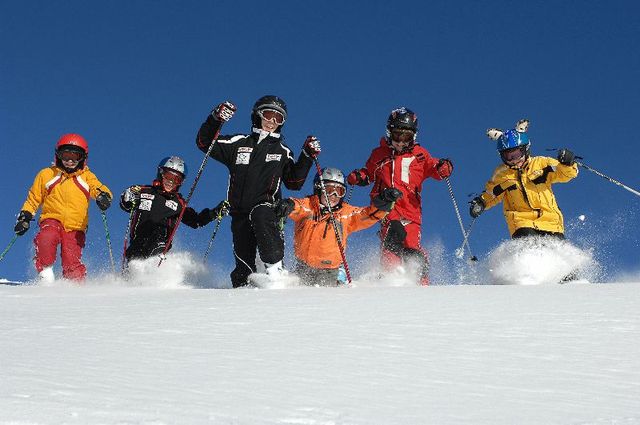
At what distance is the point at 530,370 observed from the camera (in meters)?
2.59

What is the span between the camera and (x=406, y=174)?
8641 mm

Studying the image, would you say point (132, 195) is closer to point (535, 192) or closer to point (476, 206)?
point (476, 206)

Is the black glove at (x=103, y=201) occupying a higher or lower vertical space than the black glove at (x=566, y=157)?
lower

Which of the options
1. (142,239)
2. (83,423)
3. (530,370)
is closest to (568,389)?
(530,370)

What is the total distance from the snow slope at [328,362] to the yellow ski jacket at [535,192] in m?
3.56

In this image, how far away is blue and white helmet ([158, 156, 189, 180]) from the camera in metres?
9.19

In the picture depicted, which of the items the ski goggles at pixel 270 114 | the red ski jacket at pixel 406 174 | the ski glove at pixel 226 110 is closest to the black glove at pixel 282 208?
the ski goggles at pixel 270 114

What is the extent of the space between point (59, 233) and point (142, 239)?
1.05m

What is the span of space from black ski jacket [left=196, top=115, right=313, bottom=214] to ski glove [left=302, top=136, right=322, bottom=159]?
79 millimetres

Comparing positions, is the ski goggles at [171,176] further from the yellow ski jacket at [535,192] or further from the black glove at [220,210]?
the yellow ski jacket at [535,192]

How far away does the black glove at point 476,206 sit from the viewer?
835 cm

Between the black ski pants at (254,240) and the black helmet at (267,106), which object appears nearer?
the black ski pants at (254,240)

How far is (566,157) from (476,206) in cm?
123

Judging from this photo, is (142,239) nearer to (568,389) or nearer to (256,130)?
(256,130)
